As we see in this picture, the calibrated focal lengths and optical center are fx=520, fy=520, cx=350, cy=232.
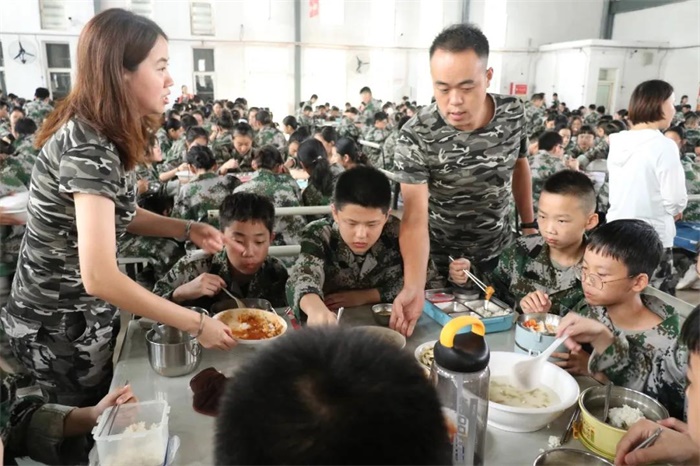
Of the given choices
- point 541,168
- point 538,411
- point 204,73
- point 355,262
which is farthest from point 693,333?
point 204,73

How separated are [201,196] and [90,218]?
8.36 feet

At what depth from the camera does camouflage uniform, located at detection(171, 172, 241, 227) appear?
3.74 meters

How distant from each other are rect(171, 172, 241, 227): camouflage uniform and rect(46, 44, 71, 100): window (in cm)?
1146

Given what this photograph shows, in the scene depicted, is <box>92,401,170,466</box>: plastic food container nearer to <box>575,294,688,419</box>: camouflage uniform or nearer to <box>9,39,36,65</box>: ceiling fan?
<box>575,294,688,419</box>: camouflage uniform

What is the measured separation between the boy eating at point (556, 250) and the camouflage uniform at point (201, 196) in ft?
7.42

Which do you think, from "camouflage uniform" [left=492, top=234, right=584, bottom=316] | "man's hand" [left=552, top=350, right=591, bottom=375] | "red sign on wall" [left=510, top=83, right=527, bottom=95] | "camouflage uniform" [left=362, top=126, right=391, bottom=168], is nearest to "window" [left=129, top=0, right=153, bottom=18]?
"camouflage uniform" [left=362, top=126, right=391, bottom=168]

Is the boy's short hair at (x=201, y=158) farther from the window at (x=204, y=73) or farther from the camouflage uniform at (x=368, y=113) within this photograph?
the window at (x=204, y=73)

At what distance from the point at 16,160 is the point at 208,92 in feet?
35.0

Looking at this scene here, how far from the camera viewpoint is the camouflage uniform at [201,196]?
3738mm

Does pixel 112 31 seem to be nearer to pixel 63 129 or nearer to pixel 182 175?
pixel 63 129

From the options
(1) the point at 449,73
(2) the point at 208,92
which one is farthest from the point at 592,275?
(2) the point at 208,92

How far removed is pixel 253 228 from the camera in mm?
2131

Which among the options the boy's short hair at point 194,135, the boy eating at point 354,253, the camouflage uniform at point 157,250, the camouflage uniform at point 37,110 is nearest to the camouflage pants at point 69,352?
the boy eating at point 354,253

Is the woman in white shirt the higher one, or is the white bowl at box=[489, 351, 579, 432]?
the woman in white shirt
